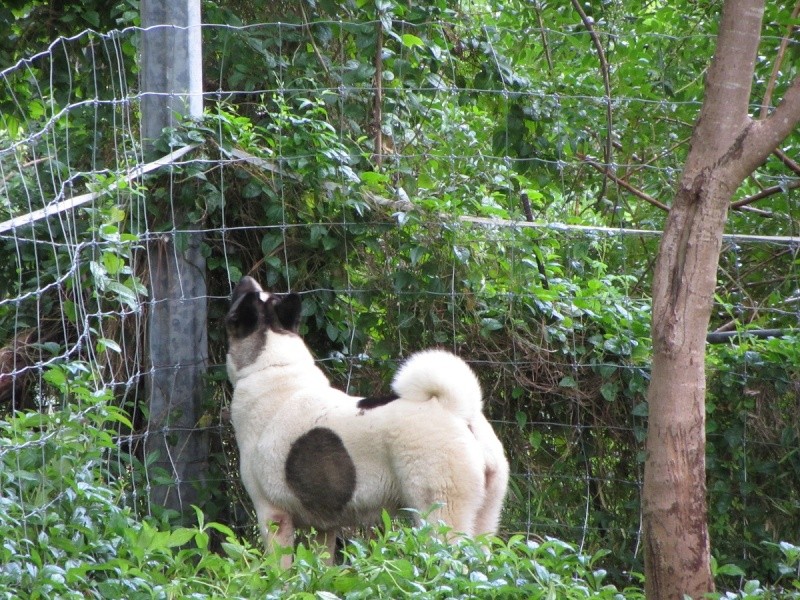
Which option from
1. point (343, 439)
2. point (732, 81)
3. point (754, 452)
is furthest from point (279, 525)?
point (732, 81)

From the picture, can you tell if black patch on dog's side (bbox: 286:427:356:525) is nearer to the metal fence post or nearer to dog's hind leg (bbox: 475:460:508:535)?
dog's hind leg (bbox: 475:460:508:535)

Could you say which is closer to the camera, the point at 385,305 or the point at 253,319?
the point at 253,319

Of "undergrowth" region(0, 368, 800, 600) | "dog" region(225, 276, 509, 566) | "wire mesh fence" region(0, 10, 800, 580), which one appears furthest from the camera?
"wire mesh fence" region(0, 10, 800, 580)

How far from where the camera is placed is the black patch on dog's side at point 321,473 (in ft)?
14.9

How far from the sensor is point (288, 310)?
16.5ft

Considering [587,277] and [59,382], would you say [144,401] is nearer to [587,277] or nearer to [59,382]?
[59,382]

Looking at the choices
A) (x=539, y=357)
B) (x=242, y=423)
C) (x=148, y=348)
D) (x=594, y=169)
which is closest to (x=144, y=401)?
(x=148, y=348)

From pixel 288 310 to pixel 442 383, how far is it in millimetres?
1052

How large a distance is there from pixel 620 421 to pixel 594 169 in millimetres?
2548

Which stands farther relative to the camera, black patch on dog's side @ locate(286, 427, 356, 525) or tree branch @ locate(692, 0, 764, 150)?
black patch on dog's side @ locate(286, 427, 356, 525)

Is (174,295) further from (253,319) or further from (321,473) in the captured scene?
(321,473)

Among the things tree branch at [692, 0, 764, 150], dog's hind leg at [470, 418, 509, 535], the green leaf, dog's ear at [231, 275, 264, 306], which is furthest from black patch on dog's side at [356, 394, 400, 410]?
the green leaf

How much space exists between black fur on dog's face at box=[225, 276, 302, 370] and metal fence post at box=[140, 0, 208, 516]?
16.6 inches

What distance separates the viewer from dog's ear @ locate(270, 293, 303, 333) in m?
4.98
